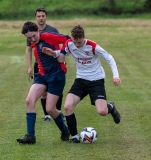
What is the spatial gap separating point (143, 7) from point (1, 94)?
53304 millimetres

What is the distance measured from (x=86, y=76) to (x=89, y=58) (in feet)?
0.99

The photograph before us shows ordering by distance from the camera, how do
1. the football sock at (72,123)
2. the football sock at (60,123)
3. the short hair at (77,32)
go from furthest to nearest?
1. the football sock at (60,123)
2. the football sock at (72,123)
3. the short hair at (77,32)

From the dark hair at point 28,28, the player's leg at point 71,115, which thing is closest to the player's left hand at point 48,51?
the dark hair at point 28,28

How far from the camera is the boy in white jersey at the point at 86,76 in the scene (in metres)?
8.11

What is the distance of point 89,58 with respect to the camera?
8195 mm

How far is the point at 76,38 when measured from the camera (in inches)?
312

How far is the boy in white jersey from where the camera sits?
811cm

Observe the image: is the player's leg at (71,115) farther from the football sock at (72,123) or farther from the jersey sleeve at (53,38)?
the jersey sleeve at (53,38)

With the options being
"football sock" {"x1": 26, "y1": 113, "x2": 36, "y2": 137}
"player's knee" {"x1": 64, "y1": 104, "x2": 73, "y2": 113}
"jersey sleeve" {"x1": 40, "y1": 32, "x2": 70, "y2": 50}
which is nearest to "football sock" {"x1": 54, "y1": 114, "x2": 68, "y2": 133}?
"player's knee" {"x1": 64, "y1": 104, "x2": 73, "y2": 113}

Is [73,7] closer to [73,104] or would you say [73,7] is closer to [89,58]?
[89,58]

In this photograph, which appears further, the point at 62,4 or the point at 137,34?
the point at 62,4

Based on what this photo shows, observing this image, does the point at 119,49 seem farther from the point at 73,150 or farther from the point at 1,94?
the point at 73,150

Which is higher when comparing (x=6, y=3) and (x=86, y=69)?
(x=86, y=69)

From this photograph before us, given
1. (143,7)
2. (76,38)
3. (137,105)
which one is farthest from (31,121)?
(143,7)
